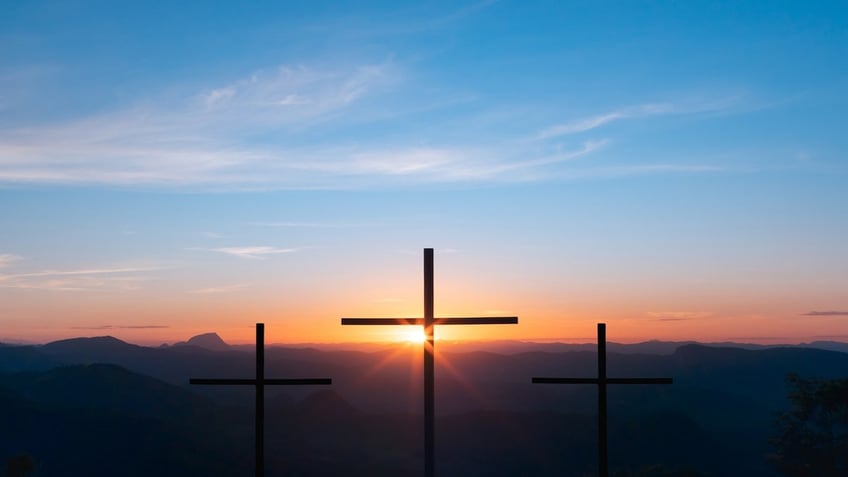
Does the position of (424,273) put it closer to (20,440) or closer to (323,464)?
(323,464)

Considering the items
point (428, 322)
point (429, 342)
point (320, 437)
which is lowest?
point (320, 437)

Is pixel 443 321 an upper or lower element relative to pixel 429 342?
upper

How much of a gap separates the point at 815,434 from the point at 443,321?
202ft

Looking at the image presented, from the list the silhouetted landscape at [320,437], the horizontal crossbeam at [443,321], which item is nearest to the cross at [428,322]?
the horizontal crossbeam at [443,321]

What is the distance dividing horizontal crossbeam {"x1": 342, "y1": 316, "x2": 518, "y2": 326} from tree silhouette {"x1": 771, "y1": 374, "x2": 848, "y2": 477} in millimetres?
58120

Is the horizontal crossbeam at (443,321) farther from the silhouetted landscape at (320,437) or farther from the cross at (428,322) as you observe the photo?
the silhouetted landscape at (320,437)

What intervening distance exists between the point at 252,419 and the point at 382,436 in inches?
715

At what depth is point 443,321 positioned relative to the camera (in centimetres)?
1928

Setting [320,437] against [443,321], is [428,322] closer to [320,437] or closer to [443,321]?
[443,321]

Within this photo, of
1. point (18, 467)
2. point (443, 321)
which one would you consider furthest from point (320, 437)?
point (443, 321)

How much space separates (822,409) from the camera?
235 ft

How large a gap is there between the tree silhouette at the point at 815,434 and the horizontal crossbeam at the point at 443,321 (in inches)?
2288

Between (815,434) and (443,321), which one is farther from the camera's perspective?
(815,434)

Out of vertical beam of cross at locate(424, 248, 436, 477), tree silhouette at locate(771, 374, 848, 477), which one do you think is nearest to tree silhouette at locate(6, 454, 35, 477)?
tree silhouette at locate(771, 374, 848, 477)
